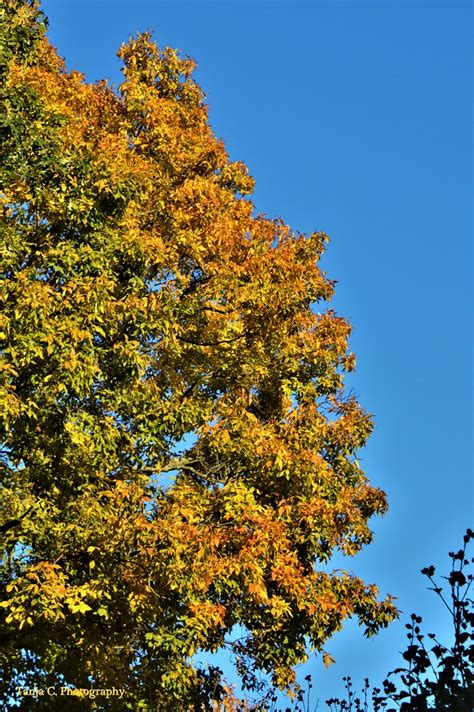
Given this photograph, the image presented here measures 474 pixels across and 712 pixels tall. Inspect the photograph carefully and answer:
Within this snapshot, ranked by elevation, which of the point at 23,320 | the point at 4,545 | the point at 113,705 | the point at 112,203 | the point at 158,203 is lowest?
the point at 113,705

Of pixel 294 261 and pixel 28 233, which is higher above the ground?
pixel 294 261

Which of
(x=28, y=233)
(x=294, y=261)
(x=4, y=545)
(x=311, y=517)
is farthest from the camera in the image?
(x=294, y=261)

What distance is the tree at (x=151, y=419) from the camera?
13094mm

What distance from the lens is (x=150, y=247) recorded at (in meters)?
15.7

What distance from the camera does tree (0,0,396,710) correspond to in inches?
516

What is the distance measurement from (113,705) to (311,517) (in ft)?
15.0

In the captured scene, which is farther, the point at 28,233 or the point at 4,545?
the point at 28,233

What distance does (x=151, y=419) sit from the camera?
1509cm

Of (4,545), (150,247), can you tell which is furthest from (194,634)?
(150,247)

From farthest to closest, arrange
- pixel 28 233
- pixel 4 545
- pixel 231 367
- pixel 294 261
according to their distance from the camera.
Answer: pixel 294 261 < pixel 231 367 < pixel 28 233 < pixel 4 545

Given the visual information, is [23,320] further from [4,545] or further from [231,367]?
[231,367]

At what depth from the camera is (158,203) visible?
56.7ft

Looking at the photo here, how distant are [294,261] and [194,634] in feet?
28.0

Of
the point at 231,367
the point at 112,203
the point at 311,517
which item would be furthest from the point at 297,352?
the point at 112,203
